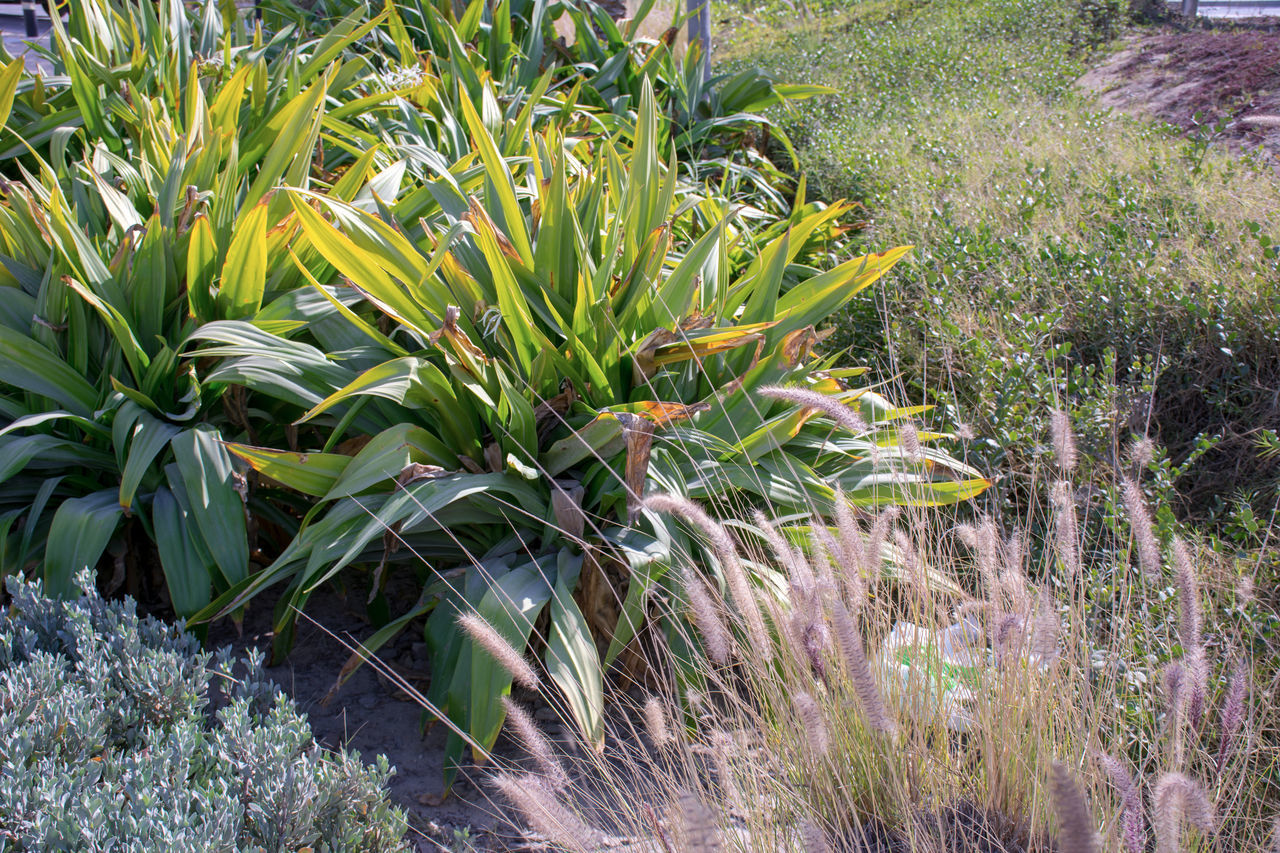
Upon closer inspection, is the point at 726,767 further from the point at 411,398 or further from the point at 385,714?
the point at 411,398

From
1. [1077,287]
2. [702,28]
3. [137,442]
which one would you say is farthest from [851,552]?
[702,28]

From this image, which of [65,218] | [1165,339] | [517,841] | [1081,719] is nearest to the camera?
[1081,719]

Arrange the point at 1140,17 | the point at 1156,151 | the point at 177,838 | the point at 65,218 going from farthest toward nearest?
the point at 1140,17 → the point at 1156,151 → the point at 65,218 → the point at 177,838

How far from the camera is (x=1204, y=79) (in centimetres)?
713

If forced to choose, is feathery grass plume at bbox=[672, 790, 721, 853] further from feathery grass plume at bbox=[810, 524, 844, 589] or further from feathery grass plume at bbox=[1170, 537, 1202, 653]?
feathery grass plume at bbox=[1170, 537, 1202, 653]

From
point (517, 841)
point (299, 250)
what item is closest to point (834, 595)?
point (517, 841)

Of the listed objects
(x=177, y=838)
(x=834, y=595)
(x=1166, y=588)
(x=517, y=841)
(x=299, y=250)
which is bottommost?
(x=517, y=841)

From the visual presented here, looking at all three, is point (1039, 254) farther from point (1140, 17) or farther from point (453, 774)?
point (1140, 17)

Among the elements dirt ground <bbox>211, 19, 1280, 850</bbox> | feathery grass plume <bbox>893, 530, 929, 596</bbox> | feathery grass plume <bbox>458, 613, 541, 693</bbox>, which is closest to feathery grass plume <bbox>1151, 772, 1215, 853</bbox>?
feathery grass plume <bbox>893, 530, 929, 596</bbox>

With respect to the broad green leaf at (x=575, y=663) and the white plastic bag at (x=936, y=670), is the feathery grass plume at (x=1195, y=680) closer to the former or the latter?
the white plastic bag at (x=936, y=670)

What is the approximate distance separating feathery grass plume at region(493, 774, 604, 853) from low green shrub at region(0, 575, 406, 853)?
1.07 feet

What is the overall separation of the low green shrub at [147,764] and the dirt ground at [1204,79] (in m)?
4.94

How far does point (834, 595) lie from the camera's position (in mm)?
1278

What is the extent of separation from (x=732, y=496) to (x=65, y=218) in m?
1.81
